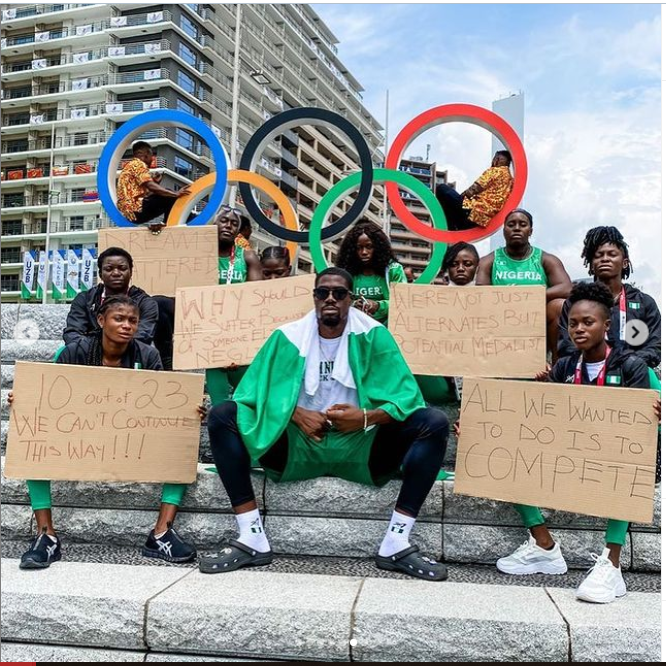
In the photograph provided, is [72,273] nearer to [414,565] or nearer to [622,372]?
[414,565]

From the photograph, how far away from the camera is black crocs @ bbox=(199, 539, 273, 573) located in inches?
118

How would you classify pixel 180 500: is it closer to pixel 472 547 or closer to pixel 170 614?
pixel 170 614

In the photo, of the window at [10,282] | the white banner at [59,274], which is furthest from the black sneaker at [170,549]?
the window at [10,282]

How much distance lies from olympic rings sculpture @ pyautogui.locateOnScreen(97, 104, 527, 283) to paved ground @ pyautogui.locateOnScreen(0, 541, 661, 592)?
313cm

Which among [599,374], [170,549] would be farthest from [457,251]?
[170,549]

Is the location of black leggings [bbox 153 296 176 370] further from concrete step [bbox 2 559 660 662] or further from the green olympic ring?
concrete step [bbox 2 559 660 662]

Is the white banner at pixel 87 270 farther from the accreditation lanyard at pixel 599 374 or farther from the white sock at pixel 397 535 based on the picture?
the accreditation lanyard at pixel 599 374

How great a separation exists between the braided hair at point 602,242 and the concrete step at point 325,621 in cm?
214

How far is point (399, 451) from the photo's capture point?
3293mm

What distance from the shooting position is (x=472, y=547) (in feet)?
10.6

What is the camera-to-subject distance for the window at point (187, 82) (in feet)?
155

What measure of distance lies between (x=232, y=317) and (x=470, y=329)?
5.13ft

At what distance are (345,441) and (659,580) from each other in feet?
5.14

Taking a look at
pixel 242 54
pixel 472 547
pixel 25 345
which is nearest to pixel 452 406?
pixel 472 547
